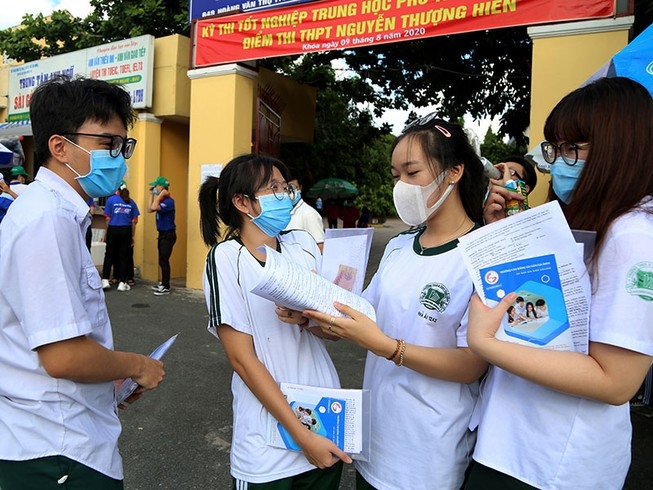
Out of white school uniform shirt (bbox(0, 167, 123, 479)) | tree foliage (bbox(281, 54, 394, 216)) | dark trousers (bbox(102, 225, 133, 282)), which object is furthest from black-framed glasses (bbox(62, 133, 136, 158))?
tree foliage (bbox(281, 54, 394, 216))

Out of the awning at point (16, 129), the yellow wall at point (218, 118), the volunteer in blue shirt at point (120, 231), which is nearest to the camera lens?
the yellow wall at point (218, 118)

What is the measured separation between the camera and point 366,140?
42.5 ft

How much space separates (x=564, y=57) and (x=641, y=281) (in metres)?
4.70

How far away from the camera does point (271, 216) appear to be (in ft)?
5.98

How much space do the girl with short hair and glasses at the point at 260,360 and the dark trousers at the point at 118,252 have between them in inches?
258

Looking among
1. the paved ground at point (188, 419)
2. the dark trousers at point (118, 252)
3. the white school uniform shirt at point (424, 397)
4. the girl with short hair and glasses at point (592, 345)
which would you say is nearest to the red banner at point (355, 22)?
the dark trousers at point (118, 252)

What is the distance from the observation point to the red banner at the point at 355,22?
495cm

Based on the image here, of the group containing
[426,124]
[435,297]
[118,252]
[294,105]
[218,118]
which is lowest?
[118,252]

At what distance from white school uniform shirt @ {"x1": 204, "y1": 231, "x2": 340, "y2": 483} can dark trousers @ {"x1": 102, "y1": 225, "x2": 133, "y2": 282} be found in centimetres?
665

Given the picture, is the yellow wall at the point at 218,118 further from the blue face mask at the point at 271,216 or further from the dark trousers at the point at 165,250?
the blue face mask at the point at 271,216

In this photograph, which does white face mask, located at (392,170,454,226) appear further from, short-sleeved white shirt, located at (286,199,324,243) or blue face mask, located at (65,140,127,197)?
short-sleeved white shirt, located at (286,199,324,243)

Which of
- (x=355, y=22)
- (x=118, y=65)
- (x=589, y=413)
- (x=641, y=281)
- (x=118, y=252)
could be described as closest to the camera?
(x=641, y=281)

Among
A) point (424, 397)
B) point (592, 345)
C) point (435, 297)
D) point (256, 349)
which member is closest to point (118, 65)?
point (256, 349)

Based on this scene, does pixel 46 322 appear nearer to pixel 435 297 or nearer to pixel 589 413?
pixel 435 297
